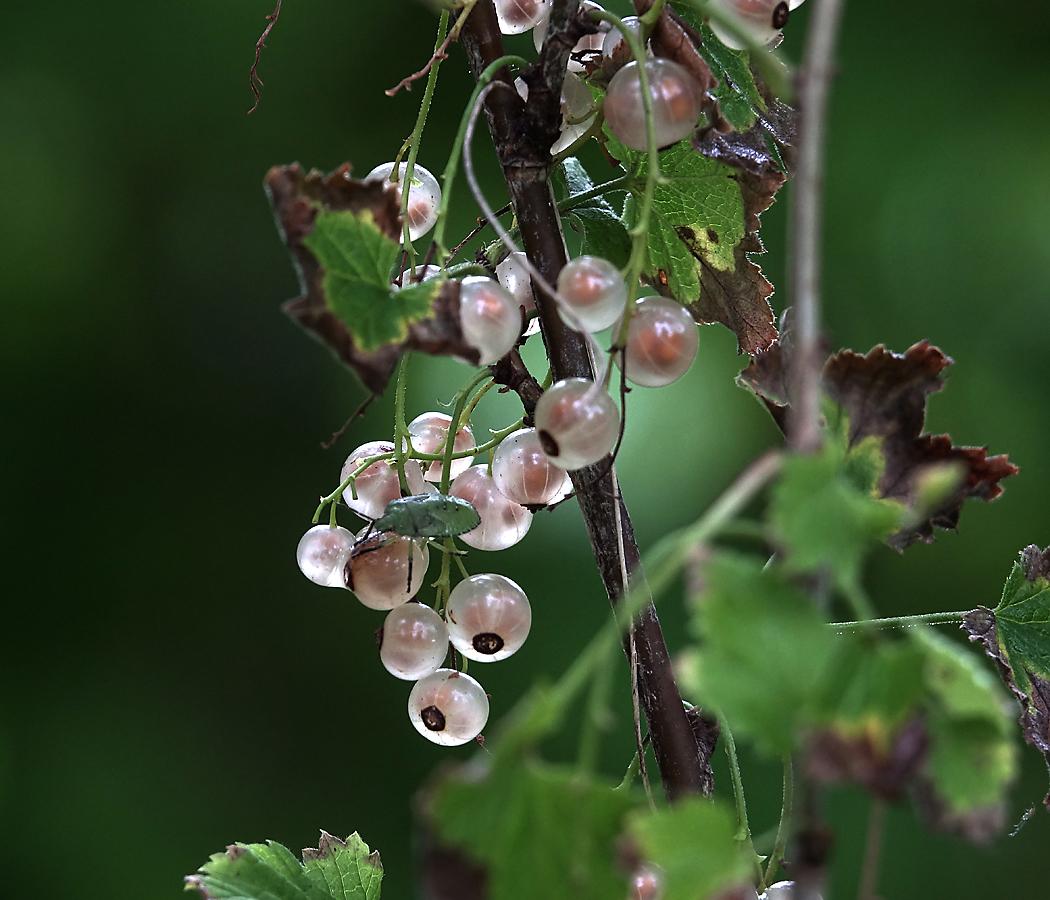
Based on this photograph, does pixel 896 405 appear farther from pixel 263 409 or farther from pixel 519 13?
pixel 263 409

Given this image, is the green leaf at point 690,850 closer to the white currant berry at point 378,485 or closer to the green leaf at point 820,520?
the green leaf at point 820,520

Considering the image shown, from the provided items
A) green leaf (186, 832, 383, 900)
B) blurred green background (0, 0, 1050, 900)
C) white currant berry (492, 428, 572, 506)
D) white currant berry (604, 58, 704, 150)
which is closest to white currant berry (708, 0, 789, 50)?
white currant berry (604, 58, 704, 150)

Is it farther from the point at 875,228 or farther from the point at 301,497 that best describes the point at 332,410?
the point at 875,228

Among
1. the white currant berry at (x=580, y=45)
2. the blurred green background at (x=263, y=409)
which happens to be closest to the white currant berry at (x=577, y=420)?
the white currant berry at (x=580, y=45)

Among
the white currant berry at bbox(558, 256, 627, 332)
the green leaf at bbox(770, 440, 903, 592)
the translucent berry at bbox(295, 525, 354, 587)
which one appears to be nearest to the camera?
the green leaf at bbox(770, 440, 903, 592)

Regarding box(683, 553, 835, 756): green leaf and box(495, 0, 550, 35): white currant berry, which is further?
box(495, 0, 550, 35): white currant berry

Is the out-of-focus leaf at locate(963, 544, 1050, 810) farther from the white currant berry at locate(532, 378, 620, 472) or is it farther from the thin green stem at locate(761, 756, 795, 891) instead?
the white currant berry at locate(532, 378, 620, 472)

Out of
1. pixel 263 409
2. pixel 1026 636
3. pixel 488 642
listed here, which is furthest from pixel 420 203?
pixel 263 409
